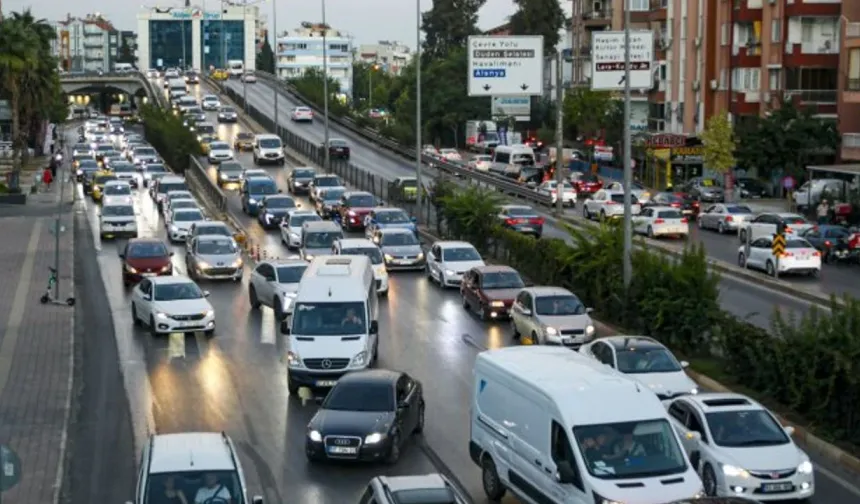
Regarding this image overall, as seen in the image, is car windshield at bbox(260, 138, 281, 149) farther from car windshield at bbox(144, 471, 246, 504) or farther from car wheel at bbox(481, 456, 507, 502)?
car windshield at bbox(144, 471, 246, 504)

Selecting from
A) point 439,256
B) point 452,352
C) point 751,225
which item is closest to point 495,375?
point 452,352

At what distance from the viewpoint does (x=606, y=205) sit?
2505 inches

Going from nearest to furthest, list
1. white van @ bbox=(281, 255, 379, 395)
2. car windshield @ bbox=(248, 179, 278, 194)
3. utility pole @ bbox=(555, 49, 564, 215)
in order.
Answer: white van @ bbox=(281, 255, 379, 395) < utility pole @ bbox=(555, 49, 564, 215) < car windshield @ bbox=(248, 179, 278, 194)

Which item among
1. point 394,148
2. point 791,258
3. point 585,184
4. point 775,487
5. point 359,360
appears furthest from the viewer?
point 394,148

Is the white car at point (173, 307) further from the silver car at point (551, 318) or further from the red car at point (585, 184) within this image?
the red car at point (585, 184)

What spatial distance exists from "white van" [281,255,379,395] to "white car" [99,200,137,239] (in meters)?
27.7

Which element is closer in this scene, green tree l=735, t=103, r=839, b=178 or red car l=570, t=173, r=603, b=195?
green tree l=735, t=103, r=839, b=178

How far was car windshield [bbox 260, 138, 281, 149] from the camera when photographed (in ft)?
292

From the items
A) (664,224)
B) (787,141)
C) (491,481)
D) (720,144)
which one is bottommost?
(491,481)

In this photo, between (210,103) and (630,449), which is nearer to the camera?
(630,449)

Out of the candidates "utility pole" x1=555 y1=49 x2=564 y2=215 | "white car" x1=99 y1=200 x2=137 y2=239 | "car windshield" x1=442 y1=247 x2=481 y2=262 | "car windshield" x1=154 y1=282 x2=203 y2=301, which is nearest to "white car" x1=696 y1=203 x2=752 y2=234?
"utility pole" x1=555 y1=49 x2=564 y2=215

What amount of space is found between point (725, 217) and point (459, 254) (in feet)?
67.0

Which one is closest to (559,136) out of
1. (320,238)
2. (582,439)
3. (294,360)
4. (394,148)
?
(320,238)

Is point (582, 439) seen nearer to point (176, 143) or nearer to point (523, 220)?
point (523, 220)
